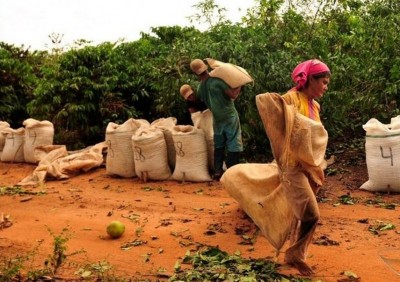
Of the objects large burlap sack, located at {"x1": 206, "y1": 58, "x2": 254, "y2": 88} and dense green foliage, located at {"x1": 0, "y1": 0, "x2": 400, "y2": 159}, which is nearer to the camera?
large burlap sack, located at {"x1": 206, "y1": 58, "x2": 254, "y2": 88}

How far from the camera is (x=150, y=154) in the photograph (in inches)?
276

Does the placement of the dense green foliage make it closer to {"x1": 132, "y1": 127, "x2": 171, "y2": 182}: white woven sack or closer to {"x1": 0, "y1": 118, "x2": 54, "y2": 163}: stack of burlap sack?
{"x1": 0, "y1": 118, "x2": 54, "y2": 163}: stack of burlap sack

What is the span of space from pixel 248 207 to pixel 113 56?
596 centimetres

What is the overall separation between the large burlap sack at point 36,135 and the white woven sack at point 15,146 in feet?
0.80

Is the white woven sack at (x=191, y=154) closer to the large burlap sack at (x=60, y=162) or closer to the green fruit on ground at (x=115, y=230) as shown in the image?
the large burlap sack at (x=60, y=162)

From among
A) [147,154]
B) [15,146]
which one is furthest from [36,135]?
[147,154]

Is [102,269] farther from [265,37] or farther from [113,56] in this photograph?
[113,56]

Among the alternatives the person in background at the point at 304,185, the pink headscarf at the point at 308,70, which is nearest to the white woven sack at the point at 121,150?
the person in background at the point at 304,185

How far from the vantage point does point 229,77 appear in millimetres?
6473

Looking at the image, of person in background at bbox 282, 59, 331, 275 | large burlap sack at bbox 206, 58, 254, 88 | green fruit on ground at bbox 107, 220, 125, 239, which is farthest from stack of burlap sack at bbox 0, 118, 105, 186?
person in background at bbox 282, 59, 331, 275

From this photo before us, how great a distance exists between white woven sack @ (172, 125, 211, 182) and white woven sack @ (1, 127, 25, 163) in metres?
3.41

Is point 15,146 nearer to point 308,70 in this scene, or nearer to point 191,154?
point 191,154

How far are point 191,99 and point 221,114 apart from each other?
29.8 inches

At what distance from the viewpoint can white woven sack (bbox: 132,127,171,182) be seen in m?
6.98
